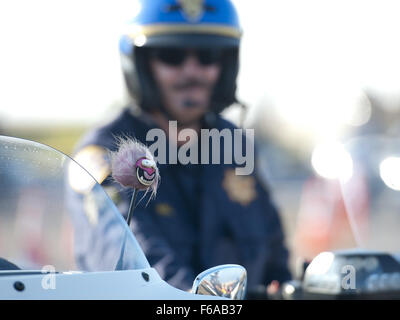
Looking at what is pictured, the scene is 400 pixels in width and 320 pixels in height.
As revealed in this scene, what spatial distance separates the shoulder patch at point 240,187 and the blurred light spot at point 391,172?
964mm

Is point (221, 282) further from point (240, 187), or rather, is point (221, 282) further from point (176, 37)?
point (176, 37)

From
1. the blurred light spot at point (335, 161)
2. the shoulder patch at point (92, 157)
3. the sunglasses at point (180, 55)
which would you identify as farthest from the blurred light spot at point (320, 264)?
the blurred light spot at point (335, 161)

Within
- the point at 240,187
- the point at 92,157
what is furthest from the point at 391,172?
the point at 92,157

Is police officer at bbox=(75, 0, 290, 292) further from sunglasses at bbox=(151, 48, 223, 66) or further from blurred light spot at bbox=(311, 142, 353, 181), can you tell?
blurred light spot at bbox=(311, 142, 353, 181)

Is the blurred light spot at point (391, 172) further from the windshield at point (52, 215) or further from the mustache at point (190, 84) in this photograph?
the windshield at point (52, 215)

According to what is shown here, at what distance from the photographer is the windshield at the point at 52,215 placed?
2.40m

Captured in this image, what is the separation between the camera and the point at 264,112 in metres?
27.8

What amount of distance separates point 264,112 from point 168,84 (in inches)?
906

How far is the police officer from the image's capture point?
4.33 metres

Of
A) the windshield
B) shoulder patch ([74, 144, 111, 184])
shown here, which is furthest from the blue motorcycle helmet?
the windshield

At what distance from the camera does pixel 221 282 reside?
240 centimetres

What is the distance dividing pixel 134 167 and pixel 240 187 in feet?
7.50

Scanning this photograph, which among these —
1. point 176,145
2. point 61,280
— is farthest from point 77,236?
point 176,145

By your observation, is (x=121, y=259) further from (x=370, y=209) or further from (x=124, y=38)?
(x=370, y=209)
